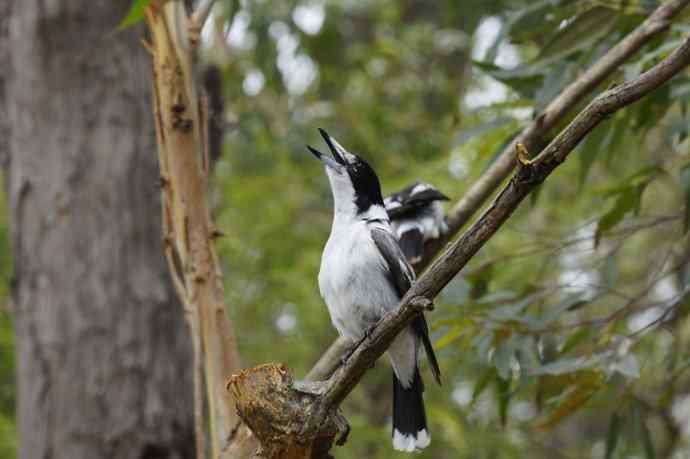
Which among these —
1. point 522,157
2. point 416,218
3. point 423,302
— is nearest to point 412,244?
point 416,218

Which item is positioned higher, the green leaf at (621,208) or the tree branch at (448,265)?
the green leaf at (621,208)

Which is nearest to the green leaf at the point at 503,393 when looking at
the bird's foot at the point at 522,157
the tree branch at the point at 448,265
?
the tree branch at the point at 448,265

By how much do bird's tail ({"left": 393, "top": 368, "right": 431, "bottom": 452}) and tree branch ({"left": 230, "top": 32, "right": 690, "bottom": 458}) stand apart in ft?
3.22

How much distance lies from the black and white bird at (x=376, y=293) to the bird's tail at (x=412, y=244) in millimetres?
378

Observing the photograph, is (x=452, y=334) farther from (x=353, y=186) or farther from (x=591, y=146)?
(x=591, y=146)

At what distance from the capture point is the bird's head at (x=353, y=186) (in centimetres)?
375

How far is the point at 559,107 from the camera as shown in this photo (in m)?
3.49

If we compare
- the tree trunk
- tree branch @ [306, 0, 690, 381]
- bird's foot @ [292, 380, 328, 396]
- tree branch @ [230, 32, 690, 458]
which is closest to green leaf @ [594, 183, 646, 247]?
tree branch @ [306, 0, 690, 381]

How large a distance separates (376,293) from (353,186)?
1.71 feet

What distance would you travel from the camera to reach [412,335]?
358cm

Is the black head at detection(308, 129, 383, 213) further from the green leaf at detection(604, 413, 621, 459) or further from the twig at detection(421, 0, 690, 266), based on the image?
the green leaf at detection(604, 413, 621, 459)

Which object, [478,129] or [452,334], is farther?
[478,129]

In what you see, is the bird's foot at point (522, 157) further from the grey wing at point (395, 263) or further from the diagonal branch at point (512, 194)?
the grey wing at point (395, 263)

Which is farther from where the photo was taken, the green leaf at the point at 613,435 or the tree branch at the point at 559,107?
the green leaf at the point at 613,435
